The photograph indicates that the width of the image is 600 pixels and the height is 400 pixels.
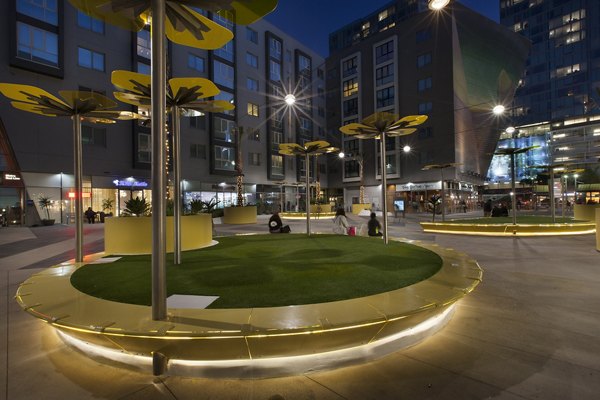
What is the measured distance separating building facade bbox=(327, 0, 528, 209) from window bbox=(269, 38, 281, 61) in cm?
1129

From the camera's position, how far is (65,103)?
697cm

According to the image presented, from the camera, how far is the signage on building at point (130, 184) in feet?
92.0

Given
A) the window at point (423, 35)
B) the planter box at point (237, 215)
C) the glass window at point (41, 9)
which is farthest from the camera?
the window at point (423, 35)

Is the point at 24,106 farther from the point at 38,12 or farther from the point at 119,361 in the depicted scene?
the point at 38,12

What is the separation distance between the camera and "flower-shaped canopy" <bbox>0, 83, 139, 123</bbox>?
628 cm

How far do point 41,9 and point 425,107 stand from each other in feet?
131

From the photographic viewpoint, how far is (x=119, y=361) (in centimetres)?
325

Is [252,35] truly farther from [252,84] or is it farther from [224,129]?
[224,129]

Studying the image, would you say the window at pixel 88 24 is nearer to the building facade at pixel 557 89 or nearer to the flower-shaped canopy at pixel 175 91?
the flower-shaped canopy at pixel 175 91

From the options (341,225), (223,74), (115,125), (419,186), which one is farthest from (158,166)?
(419,186)

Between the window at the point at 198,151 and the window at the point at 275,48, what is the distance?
18.4m

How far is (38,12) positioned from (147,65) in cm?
832

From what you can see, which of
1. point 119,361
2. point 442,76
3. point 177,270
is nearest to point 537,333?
point 119,361

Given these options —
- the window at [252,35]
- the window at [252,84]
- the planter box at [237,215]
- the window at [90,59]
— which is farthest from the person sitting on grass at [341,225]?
the window at [252,35]
